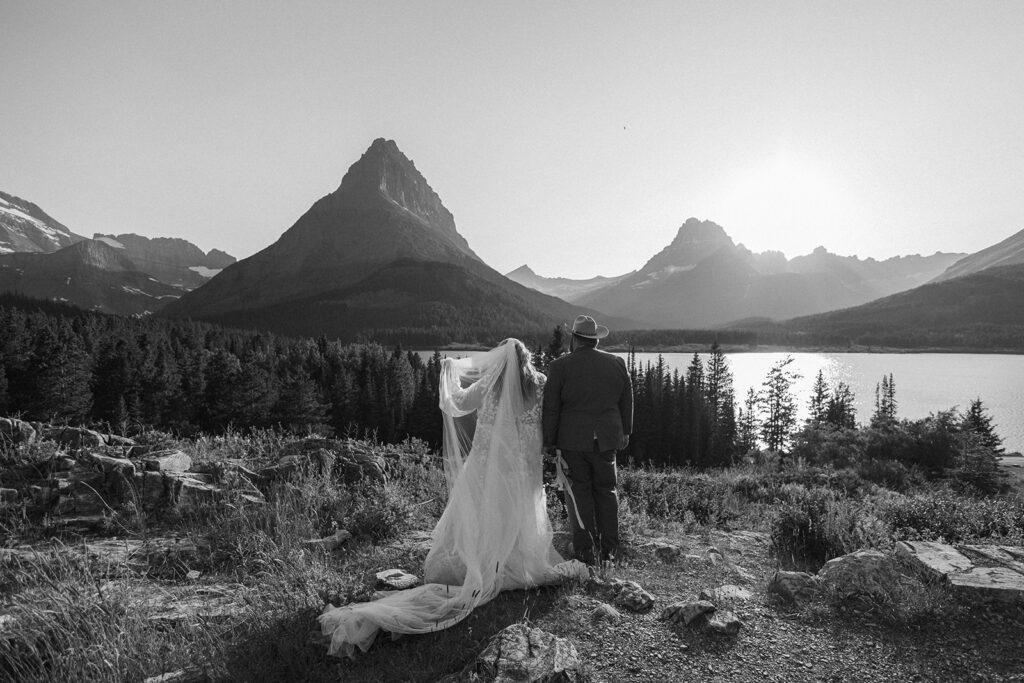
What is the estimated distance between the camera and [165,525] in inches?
263

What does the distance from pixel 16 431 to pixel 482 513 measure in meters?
8.01

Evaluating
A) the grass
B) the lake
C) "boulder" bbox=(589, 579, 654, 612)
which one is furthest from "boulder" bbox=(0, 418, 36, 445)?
the lake

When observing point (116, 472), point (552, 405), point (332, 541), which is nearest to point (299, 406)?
point (116, 472)

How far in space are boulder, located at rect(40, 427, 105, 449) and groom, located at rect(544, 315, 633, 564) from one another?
7.81 m

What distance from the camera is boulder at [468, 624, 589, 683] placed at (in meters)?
3.56

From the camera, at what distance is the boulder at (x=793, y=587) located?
16.7 feet

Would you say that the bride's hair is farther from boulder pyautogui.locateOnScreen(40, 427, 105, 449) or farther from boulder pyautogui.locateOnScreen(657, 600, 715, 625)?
boulder pyautogui.locateOnScreen(40, 427, 105, 449)

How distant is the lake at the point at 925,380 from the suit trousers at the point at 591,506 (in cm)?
5878

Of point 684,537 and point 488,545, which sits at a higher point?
point 488,545

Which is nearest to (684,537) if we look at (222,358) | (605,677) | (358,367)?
(605,677)

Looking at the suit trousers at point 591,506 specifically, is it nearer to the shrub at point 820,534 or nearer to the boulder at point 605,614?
the boulder at point 605,614

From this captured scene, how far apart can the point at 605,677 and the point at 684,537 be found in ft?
15.1

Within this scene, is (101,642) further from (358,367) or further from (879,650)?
(358,367)

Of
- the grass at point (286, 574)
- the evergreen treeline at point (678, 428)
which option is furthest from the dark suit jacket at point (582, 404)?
the evergreen treeline at point (678, 428)
